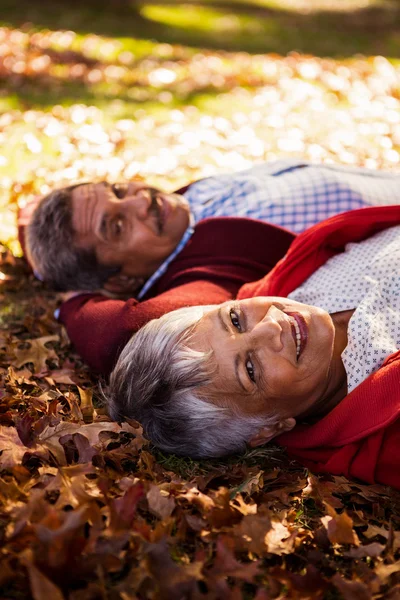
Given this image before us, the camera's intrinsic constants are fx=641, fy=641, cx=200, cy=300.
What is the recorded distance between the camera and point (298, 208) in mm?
A: 4703

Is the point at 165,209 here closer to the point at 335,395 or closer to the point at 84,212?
the point at 84,212

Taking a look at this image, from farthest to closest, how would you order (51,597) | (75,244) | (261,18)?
1. (261,18)
2. (75,244)
3. (51,597)

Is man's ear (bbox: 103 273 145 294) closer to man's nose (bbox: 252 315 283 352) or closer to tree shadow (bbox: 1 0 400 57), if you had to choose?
man's nose (bbox: 252 315 283 352)

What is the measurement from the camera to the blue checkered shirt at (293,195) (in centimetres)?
460

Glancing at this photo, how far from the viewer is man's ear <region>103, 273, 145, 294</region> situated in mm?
4836

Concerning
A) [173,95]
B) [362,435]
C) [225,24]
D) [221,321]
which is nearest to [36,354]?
[221,321]

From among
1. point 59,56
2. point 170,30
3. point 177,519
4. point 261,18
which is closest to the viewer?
point 177,519

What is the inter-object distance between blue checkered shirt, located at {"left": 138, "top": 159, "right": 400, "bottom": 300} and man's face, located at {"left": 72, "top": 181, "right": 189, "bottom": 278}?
0.17 m

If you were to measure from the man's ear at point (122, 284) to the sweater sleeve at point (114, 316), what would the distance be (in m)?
0.39

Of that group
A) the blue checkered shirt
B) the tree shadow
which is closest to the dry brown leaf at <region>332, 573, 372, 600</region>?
the blue checkered shirt

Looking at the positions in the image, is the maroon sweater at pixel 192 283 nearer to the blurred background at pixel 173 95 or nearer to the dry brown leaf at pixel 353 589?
the blurred background at pixel 173 95

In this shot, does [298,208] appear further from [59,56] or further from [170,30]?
[170,30]

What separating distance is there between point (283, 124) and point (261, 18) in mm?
8834

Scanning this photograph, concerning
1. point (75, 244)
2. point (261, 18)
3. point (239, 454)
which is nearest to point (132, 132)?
point (75, 244)
